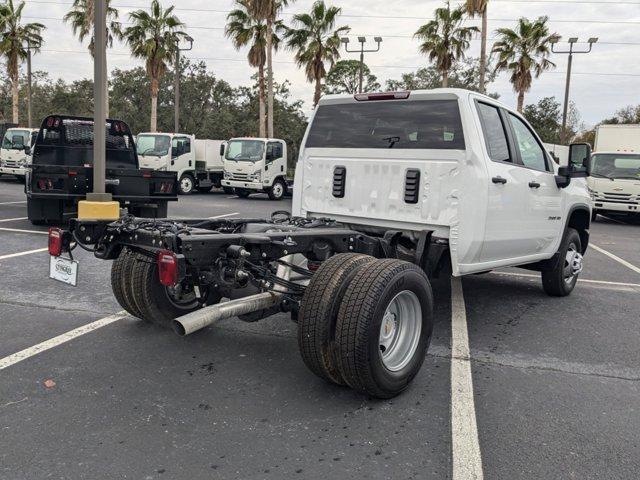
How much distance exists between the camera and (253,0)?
1035 inches

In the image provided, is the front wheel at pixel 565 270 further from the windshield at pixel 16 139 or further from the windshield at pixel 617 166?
the windshield at pixel 16 139

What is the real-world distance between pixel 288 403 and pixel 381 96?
3.05m

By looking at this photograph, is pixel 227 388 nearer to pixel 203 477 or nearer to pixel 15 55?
pixel 203 477

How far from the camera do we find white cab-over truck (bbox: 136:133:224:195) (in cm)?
2158

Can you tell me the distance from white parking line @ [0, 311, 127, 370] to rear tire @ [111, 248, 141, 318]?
0.42 m

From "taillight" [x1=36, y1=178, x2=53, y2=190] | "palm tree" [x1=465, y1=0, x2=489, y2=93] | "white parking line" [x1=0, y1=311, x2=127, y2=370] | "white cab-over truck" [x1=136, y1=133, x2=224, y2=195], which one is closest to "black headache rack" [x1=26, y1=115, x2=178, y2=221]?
"taillight" [x1=36, y1=178, x2=53, y2=190]

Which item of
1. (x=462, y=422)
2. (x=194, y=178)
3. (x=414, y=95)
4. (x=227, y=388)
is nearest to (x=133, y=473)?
(x=227, y=388)

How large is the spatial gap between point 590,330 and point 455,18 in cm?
2966

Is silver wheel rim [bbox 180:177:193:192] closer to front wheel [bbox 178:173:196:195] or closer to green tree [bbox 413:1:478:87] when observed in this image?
front wheel [bbox 178:173:196:195]

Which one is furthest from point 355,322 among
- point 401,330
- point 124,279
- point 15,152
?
point 15,152

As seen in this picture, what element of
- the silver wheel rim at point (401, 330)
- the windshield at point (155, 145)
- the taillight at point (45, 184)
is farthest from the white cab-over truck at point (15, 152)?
the silver wheel rim at point (401, 330)

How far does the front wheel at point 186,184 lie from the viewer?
2212 cm

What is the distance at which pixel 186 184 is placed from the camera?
2242 centimetres

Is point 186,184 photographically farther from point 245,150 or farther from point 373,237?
point 373,237
